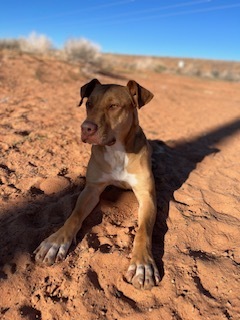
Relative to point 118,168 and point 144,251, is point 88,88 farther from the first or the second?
point 144,251

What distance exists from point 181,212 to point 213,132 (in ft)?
15.3

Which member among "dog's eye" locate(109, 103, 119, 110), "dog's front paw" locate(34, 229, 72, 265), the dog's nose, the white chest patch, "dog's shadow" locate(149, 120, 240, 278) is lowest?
"dog's front paw" locate(34, 229, 72, 265)

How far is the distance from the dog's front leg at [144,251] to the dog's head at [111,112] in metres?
0.77

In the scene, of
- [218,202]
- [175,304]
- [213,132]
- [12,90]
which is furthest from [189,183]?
[12,90]

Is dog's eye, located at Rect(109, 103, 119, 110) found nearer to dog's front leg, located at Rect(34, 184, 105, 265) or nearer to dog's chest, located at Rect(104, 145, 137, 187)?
dog's chest, located at Rect(104, 145, 137, 187)

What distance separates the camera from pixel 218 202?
13.0 ft

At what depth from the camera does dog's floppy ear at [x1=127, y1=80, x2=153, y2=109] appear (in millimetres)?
3545

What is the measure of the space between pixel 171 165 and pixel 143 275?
2650mm

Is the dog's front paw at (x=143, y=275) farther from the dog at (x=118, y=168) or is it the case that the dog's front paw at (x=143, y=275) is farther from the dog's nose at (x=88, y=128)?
the dog's nose at (x=88, y=128)

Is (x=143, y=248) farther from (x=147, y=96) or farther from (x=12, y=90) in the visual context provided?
(x=12, y=90)

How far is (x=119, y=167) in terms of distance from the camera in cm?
377

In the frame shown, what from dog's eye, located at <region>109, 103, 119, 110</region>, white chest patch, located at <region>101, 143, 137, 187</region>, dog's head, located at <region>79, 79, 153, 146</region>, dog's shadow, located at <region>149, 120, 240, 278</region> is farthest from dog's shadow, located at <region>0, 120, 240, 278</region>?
dog's eye, located at <region>109, 103, 119, 110</region>

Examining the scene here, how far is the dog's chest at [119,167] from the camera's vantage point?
373 centimetres

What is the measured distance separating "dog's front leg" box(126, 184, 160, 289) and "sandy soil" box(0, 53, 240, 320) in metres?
0.07
